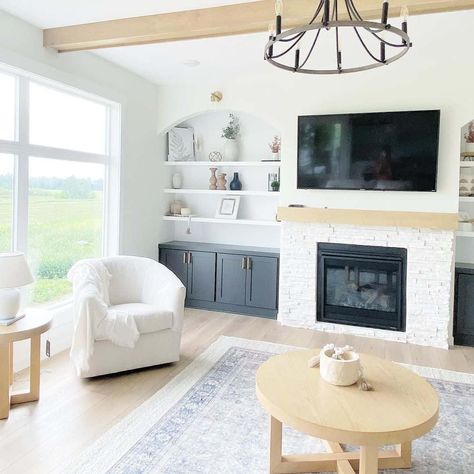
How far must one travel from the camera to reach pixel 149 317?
332 cm

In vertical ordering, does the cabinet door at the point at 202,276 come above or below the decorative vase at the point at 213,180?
below

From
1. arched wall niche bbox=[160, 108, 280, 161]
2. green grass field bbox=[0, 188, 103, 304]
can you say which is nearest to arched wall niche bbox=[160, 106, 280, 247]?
arched wall niche bbox=[160, 108, 280, 161]

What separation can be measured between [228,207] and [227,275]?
0.86 metres

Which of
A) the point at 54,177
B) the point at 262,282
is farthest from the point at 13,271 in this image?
the point at 262,282

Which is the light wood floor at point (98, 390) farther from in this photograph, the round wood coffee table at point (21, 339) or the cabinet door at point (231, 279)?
the cabinet door at point (231, 279)

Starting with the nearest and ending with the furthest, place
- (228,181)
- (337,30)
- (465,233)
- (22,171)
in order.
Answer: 1. (337,30)
2. (22,171)
3. (465,233)
4. (228,181)

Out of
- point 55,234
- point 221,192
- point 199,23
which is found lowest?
point 55,234

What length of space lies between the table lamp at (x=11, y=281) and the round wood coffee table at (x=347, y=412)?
1.64 m

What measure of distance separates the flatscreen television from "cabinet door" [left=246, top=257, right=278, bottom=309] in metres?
0.95

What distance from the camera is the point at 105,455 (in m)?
2.29

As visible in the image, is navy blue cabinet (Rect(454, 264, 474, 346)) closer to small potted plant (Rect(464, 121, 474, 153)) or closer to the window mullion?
small potted plant (Rect(464, 121, 474, 153))

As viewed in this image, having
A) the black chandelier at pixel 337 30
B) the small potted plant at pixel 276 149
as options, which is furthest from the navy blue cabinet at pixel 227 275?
the black chandelier at pixel 337 30

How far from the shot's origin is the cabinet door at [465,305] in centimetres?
419

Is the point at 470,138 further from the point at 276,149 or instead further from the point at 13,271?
the point at 13,271
